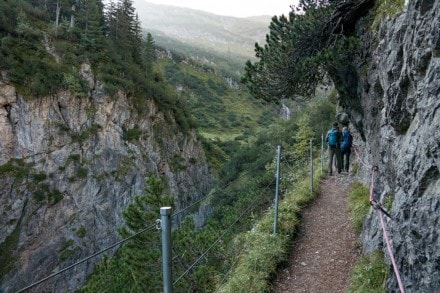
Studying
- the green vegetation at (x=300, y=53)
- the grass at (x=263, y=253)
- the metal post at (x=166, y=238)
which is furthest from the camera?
the green vegetation at (x=300, y=53)

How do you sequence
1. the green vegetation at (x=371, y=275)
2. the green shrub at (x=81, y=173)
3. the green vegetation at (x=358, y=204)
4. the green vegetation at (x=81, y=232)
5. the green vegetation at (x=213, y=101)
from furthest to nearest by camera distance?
1. the green vegetation at (x=213, y=101)
2. the green shrub at (x=81, y=173)
3. the green vegetation at (x=81, y=232)
4. the green vegetation at (x=358, y=204)
5. the green vegetation at (x=371, y=275)

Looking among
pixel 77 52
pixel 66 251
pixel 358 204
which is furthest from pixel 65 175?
pixel 358 204

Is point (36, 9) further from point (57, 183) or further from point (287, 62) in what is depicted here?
point (287, 62)

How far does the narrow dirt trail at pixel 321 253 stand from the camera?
630cm

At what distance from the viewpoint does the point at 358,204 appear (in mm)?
8938

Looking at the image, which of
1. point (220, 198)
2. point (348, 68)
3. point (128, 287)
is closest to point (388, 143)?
point (348, 68)

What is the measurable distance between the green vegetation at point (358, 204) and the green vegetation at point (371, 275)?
2016 mm

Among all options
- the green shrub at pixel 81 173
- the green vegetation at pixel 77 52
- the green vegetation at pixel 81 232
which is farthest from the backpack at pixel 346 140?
the green vegetation at pixel 77 52

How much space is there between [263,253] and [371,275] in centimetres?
216

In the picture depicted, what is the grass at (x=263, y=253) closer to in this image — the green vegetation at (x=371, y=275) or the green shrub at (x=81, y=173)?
the green vegetation at (x=371, y=275)

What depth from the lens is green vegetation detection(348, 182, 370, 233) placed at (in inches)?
318

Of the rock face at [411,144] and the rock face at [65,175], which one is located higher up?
the rock face at [411,144]

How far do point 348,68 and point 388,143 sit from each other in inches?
152

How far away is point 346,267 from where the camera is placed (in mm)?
6648
